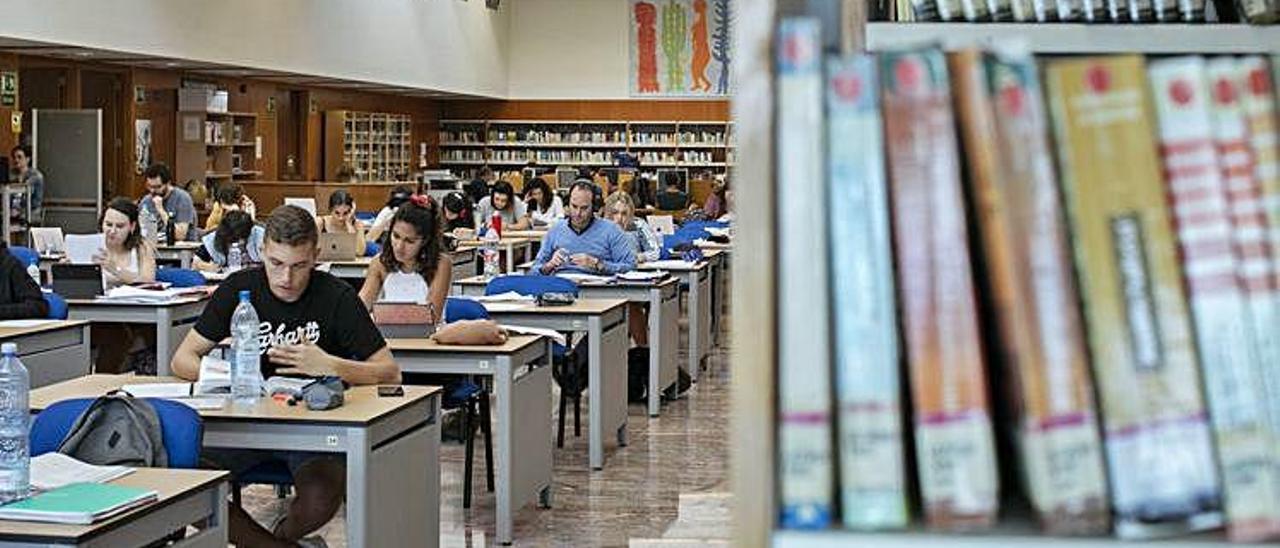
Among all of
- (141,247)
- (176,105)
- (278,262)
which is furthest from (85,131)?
(278,262)

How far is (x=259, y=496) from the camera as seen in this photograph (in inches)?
299

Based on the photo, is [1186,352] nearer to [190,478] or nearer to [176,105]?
[190,478]

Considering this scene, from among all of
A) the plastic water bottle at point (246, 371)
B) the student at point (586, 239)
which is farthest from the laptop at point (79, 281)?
the plastic water bottle at point (246, 371)

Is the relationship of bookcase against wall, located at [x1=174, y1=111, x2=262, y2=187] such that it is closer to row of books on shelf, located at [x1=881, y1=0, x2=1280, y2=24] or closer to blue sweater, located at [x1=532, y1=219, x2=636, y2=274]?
blue sweater, located at [x1=532, y1=219, x2=636, y2=274]

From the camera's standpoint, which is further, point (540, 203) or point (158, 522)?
point (540, 203)

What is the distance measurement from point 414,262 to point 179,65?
10273 millimetres

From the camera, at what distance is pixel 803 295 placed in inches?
43.7

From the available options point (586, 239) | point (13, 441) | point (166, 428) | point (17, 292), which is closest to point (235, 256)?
point (586, 239)

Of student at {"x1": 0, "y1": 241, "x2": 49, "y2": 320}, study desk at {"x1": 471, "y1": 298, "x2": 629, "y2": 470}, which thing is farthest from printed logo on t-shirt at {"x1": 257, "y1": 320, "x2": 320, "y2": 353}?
study desk at {"x1": 471, "y1": 298, "x2": 629, "y2": 470}

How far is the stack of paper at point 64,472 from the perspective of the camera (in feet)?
12.6

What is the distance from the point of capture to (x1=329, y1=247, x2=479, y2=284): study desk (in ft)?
40.9

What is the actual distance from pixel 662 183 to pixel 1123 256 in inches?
965

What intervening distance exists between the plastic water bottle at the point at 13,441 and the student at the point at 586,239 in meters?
7.20

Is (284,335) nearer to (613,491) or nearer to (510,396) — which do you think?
(510,396)
